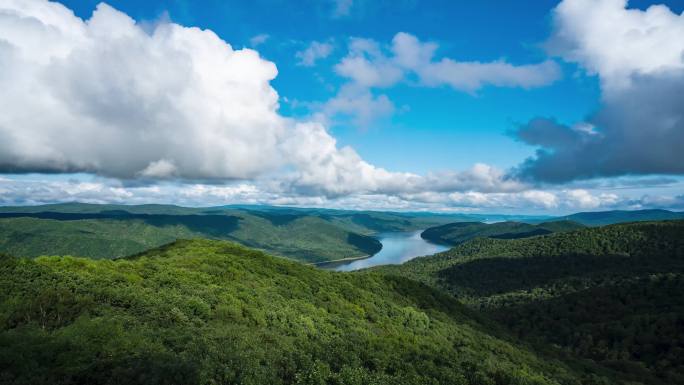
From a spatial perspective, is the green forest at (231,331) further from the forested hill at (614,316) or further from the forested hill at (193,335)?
the forested hill at (614,316)

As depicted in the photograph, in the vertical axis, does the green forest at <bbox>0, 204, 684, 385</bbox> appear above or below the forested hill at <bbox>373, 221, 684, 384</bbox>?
above

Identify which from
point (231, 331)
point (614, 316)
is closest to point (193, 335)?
point (231, 331)

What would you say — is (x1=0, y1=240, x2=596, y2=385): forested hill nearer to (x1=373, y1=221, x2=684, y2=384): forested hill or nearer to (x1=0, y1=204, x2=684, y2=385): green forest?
(x1=0, y1=204, x2=684, y2=385): green forest

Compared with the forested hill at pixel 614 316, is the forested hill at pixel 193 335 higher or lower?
higher

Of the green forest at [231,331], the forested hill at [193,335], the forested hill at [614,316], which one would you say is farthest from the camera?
the forested hill at [614,316]

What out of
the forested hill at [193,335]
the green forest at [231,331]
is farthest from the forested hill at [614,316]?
the forested hill at [193,335]

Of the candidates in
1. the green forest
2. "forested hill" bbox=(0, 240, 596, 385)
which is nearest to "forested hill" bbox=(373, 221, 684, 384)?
the green forest

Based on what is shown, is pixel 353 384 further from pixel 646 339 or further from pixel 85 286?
pixel 646 339

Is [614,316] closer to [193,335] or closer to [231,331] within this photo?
[231,331]
